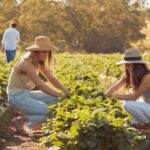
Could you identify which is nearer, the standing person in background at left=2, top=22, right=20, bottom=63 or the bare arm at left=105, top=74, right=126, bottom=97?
the bare arm at left=105, top=74, right=126, bottom=97

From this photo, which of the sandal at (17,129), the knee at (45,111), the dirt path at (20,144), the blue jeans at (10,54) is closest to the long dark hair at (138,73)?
the knee at (45,111)

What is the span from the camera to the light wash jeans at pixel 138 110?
661 cm

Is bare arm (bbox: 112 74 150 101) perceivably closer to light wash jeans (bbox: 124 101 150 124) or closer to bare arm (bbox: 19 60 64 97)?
light wash jeans (bbox: 124 101 150 124)

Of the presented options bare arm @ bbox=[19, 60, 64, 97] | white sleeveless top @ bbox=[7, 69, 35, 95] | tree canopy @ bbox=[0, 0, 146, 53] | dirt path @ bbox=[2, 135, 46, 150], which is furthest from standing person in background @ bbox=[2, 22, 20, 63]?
tree canopy @ bbox=[0, 0, 146, 53]

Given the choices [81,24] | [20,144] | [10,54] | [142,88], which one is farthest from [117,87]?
[81,24]

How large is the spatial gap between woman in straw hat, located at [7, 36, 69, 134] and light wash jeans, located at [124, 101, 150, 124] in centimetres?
121

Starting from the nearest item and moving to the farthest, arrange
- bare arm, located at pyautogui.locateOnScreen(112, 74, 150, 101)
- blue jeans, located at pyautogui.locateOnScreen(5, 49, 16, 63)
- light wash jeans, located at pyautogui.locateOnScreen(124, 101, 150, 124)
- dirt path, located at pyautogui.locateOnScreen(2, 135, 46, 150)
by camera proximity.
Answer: dirt path, located at pyautogui.locateOnScreen(2, 135, 46, 150) < light wash jeans, located at pyautogui.locateOnScreen(124, 101, 150, 124) < bare arm, located at pyautogui.locateOnScreen(112, 74, 150, 101) < blue jeans, located at pyautogui.locateOnScreen(5, 49, 16, 63)

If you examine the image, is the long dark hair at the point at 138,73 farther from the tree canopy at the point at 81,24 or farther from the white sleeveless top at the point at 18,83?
the tree canopy at the point at 81,24

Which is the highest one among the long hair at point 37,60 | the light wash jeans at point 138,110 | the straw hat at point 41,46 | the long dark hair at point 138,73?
the straw hat at point 41,46

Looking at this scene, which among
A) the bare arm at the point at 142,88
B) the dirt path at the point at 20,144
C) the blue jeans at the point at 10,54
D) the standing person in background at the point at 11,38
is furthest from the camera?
the blue jeans at the point at 10,54

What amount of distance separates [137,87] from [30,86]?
1694mm

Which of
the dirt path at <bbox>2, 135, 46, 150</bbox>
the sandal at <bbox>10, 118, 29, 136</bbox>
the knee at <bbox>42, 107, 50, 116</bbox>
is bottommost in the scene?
the dirt path at <bbox>2, 135, 46, 150</bbox>

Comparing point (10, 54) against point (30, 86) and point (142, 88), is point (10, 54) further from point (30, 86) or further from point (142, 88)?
point (142, 88)

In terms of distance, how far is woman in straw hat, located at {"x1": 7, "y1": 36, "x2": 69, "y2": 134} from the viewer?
7367mm
